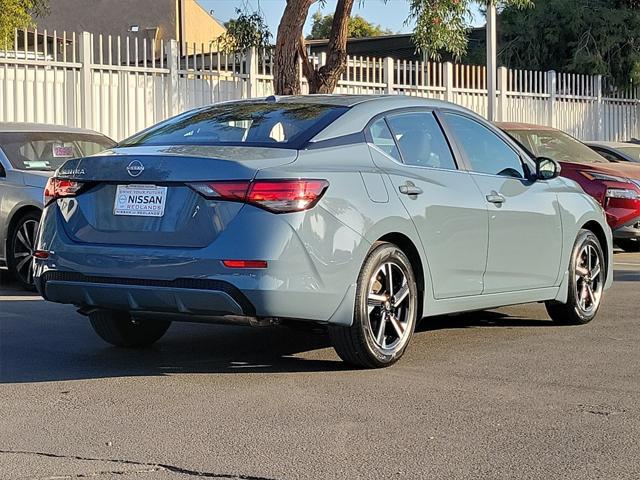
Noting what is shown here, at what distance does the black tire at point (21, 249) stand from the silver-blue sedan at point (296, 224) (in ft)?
11.5

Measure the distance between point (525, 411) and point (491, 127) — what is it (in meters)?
2.86

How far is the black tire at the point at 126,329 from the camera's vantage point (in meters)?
7.62

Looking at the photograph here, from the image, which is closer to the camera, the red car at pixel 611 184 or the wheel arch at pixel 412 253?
the wheel arch at pixel 412 253

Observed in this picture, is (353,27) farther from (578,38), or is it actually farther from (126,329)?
(126,329)

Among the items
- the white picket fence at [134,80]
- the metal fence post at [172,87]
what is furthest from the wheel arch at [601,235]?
the metal fence post at [172,87]

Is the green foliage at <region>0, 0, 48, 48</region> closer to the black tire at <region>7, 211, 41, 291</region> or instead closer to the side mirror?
the black tire at <region>7, 211, 41, 291</region>

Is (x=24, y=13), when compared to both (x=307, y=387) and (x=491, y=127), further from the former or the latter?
(x=307, y=387)

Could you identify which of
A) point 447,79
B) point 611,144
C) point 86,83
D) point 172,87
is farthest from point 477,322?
point 447,79

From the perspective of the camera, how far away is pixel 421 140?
7457mm

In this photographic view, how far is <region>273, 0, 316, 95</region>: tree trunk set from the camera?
56.0 feet

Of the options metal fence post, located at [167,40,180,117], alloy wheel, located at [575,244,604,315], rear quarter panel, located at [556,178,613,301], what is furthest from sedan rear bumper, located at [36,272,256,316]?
metal fence post, located at [167,40,180,117]

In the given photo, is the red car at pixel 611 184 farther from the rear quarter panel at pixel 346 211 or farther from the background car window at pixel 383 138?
the rear quarter panel at pixel 346 211

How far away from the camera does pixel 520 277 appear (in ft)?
26.3

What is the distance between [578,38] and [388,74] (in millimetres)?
12076
